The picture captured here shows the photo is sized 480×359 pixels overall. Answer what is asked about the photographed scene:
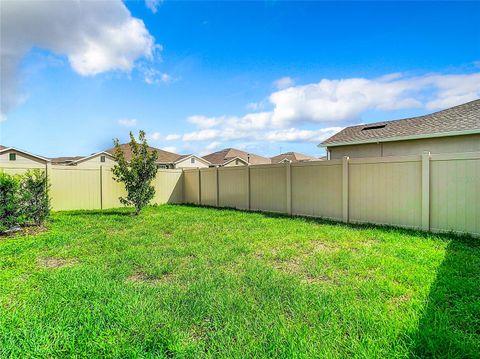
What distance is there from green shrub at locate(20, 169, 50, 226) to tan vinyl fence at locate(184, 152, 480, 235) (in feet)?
19.6

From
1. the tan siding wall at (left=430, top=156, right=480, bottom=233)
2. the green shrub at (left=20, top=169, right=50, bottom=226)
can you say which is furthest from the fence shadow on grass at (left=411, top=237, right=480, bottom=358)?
the green shrub at (left=20, top=169, right=50, bottom=226)

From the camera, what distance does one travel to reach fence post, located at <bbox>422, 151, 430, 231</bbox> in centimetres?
552

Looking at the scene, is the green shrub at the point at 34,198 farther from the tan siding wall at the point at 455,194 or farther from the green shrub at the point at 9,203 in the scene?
the tan siding wall at the point at 455,194

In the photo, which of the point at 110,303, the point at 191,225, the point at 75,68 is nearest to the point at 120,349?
the point at 110,303

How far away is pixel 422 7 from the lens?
753 centimetres

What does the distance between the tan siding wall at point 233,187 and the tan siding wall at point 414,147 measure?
18.5 feet

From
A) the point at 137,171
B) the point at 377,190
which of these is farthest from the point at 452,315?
the point at 137,171

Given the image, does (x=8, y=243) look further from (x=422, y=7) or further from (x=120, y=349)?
(x=422, y=7)

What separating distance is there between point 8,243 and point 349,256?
21.1ft

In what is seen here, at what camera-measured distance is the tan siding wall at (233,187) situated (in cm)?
983

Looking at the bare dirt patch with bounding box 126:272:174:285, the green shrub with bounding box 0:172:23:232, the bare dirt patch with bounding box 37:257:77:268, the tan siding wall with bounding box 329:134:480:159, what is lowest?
the bare dirt patch with bounding box 37:257:77:268

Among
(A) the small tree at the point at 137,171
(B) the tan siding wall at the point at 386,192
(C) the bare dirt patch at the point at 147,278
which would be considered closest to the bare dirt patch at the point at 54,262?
(C) the bare dirt patch at the point at 147,278

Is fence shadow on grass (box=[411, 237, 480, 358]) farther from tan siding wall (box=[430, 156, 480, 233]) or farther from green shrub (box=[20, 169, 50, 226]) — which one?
green shrub (box=[20, 169, 50, 226])

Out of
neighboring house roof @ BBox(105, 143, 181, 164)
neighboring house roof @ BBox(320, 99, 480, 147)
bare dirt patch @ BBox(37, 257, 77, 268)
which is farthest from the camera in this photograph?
neighboring house roof @ BBox(105, 143, 181, 164)
